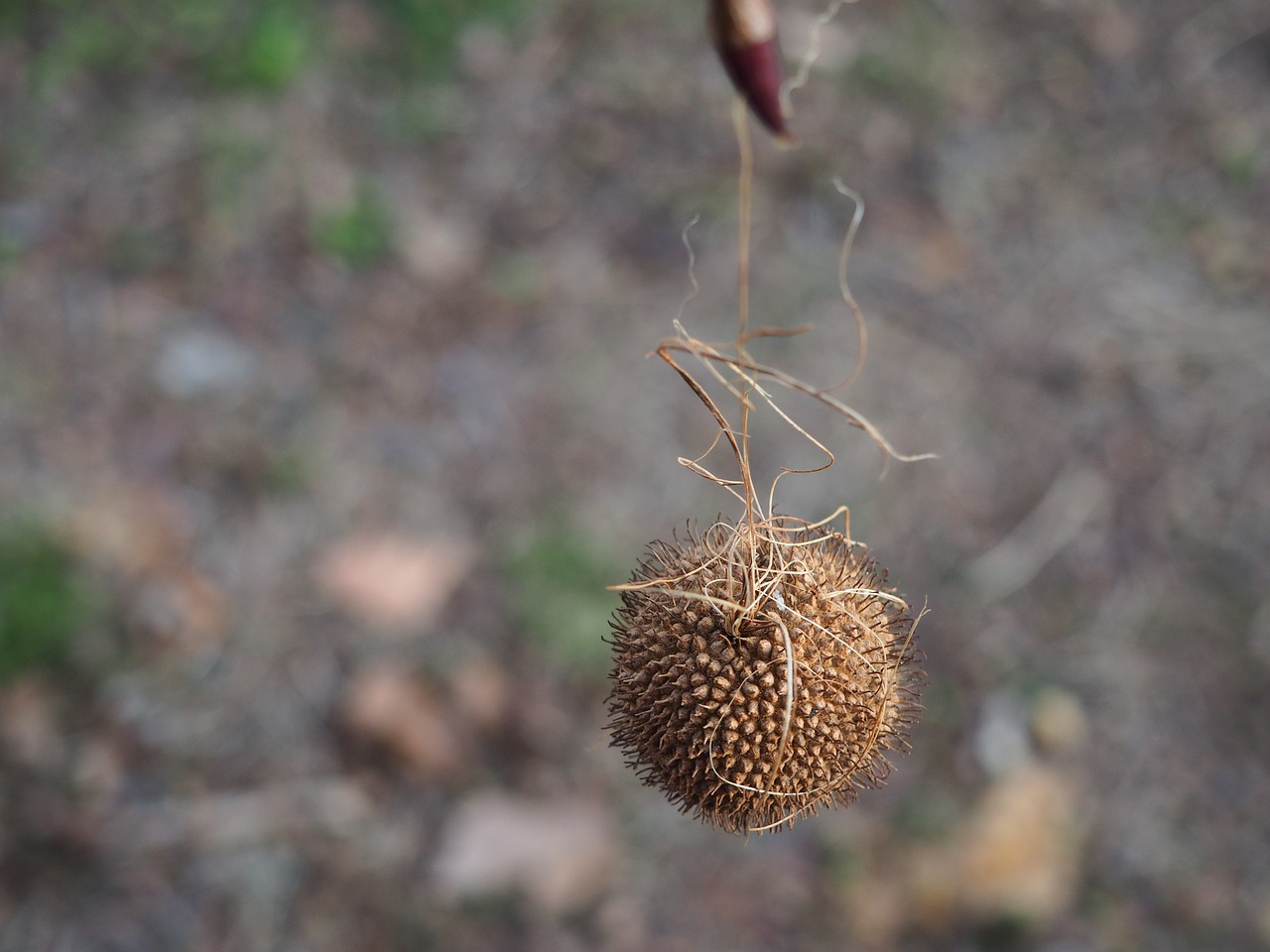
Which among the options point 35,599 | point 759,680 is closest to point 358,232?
point 35,599

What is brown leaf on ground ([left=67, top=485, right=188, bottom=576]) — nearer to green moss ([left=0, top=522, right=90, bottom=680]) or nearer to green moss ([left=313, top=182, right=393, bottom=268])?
green moss ([left=0, top=522, right=90, bottom=680])

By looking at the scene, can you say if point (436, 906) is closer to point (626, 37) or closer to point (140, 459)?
A: point (140, 459)

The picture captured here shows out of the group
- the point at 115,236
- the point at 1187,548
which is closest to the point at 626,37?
the point at 115,236

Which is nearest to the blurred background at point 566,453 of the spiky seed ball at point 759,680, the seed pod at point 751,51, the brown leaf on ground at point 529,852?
the brown leaf on ground at point 529,852

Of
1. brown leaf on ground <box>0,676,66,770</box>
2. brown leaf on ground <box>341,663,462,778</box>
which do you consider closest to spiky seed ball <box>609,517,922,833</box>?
brown leaf on ground <box>341,663,462,778</box>

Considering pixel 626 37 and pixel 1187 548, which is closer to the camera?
pixel 1187 548

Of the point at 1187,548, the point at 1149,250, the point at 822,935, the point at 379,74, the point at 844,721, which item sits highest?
the point at 379,74
